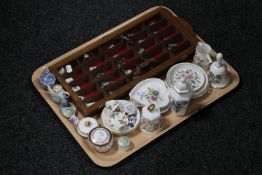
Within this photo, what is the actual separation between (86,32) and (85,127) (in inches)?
22.0

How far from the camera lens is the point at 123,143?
158cm

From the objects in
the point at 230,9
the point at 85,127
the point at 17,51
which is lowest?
the point at 230,9

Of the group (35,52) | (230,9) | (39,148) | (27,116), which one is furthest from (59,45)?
(230,9)

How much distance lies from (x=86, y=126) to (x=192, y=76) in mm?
436

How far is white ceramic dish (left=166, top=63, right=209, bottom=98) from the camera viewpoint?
1.68 meters

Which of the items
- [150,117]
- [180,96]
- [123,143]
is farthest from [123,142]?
[180,96]

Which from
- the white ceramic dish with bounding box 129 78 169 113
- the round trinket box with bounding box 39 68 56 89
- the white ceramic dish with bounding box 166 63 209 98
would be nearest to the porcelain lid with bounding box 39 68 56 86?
the round trinket box with bounding box 39 68 56 89

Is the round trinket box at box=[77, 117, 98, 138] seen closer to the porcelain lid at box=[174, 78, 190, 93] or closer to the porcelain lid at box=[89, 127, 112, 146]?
the porcelain lid at box=[89, 127, 112, 146]

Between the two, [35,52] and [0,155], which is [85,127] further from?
[35,52]

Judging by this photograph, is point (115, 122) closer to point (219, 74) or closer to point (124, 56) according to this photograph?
point (124, 56)

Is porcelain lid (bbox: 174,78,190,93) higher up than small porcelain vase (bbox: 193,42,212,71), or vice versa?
porcelain lid (bbox: 174,78,190,93)

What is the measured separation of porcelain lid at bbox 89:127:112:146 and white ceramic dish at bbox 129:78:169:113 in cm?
17

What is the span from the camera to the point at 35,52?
1.96 meters

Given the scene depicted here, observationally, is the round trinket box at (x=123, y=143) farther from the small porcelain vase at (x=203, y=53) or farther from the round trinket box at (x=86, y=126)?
the small porcelain vase at (x=203, y=53)
